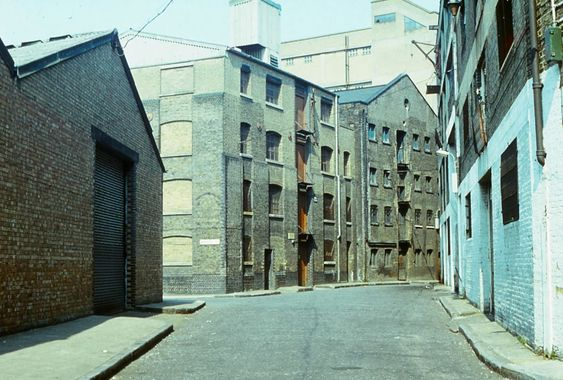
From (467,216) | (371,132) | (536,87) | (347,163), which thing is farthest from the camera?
(371,132)

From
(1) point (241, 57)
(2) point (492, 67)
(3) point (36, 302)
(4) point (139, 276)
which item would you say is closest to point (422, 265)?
(1) point (241, 57)

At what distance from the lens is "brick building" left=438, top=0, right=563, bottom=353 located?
9469 millimetres

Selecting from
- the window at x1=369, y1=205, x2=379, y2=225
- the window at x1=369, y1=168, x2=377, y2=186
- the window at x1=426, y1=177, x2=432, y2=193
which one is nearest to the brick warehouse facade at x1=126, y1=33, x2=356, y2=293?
the window at x1=369, y1=205, x2=379, y2=225

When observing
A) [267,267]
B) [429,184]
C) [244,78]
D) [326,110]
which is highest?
[244,78]

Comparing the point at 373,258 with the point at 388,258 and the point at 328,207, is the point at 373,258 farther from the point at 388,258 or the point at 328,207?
the point at 328,207

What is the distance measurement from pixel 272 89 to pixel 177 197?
8.14 m

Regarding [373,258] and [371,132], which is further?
[371,132]

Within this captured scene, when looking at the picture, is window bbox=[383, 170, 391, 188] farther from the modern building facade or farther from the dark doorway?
the dark doorway

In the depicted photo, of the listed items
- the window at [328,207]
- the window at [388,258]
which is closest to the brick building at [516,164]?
the window at [328,207]

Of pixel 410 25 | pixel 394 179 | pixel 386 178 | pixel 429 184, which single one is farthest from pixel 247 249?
pixel 410 25

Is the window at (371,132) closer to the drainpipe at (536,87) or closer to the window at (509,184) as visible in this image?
the window at (509,184)

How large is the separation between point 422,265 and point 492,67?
3824 cm

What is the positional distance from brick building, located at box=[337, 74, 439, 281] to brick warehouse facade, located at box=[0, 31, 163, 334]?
28.0 metres

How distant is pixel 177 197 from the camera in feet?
114
